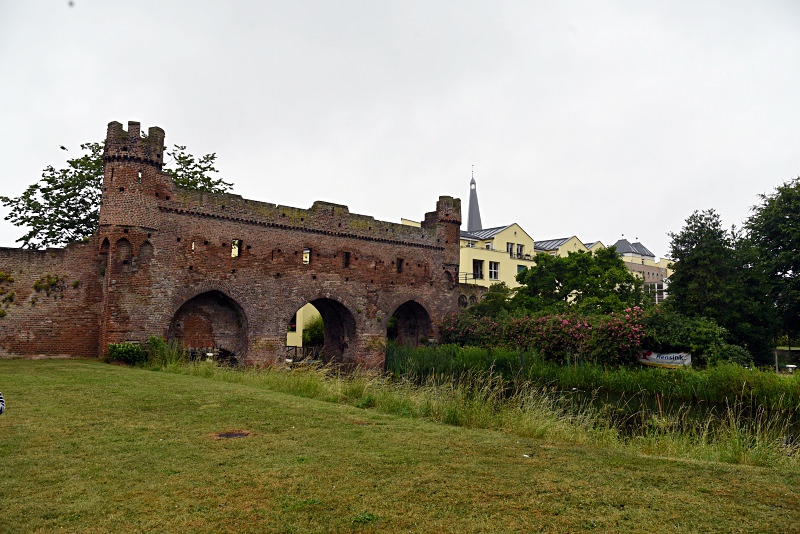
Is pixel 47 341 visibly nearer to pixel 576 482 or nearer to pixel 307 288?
pixel 307 288

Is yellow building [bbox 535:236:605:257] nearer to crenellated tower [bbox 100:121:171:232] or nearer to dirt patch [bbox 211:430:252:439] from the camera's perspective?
crenellated tower [bbox 100:121:171:232]

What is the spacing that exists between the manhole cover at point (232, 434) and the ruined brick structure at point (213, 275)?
1317cm

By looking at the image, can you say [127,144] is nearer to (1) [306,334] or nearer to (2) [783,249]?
(1) [306,334]

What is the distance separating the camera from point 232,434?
7.91 meters

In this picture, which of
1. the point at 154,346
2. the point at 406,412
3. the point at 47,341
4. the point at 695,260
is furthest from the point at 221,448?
the point at 695,260

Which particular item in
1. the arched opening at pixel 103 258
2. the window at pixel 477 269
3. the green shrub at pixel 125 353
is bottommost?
the green shrub at pixel 125 353

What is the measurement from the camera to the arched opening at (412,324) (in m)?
30.0

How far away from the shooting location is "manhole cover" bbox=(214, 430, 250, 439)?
7711 millimetres

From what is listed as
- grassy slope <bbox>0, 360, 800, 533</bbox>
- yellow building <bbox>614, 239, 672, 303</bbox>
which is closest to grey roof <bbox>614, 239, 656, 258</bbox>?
yellow building <bbox>614, 239, 672, 303</bbox>

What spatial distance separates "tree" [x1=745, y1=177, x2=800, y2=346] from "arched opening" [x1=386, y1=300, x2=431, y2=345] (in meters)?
15.7

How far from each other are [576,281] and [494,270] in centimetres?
1583

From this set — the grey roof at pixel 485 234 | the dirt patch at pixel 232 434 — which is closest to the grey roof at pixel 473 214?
the grey roof at pixel 485 234

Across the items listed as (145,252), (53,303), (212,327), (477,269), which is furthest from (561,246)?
(53,303)

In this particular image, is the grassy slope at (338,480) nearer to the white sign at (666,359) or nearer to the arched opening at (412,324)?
the white sign at (666,359)
